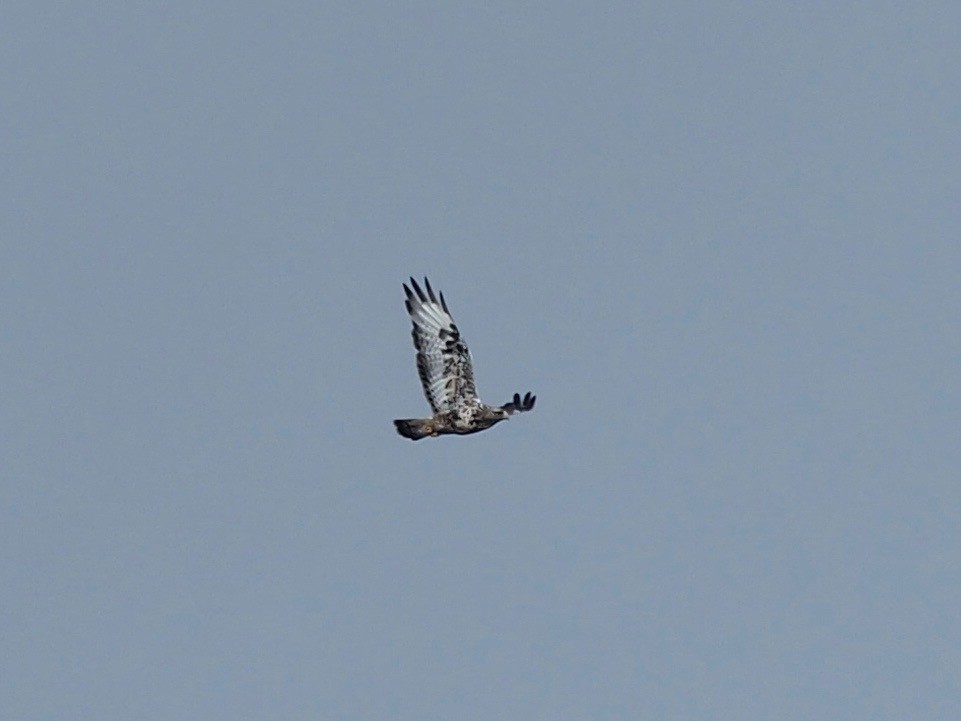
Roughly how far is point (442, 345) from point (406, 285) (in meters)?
2.41

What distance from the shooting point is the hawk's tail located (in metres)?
39.4

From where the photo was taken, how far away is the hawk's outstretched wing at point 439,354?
132ft

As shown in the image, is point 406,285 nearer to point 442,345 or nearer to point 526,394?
point 442,345

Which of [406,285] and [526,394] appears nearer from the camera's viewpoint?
[526,394]

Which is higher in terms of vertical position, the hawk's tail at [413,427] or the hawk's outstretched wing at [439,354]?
the hawk's outstretched wing at [439,354]

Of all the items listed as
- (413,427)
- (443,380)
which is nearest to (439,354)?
(443,380)

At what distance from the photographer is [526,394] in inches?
1534

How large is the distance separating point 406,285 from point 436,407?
13.7 feet

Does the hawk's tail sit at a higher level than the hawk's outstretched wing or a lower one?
lower

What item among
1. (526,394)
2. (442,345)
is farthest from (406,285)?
(526,394)

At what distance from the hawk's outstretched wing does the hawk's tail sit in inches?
24.2

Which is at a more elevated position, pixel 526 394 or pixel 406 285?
pixel 406 285

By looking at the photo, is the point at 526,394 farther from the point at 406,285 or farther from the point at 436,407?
the point at 406,285

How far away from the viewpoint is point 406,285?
139 feet
